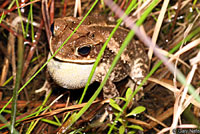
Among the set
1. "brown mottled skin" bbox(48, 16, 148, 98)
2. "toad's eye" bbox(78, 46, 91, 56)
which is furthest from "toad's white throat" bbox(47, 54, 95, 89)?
"toad's eye" bbox(78, 46, 91, 56)

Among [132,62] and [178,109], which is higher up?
[132,62]

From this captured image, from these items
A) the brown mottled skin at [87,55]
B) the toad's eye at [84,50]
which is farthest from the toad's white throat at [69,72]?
the toad's eye at [84,50]

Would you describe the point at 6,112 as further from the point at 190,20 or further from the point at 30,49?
the point at 190,20

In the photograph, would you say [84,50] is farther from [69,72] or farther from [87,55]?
[69,72]

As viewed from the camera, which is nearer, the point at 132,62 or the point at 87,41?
the point at 87,41

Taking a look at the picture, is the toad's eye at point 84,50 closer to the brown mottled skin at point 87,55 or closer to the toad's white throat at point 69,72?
the brown mottled skin at point 87,55

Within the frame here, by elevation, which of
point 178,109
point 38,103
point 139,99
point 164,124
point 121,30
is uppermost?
point 121,30

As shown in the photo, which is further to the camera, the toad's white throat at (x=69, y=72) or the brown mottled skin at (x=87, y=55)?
the toad's white throat at (x=69, y=72)

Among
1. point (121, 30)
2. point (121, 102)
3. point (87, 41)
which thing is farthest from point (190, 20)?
point (87, 41)
